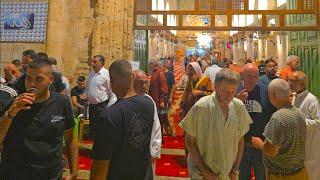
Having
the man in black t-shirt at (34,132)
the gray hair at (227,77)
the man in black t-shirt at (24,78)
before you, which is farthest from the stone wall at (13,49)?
the gray hair at (227,77)

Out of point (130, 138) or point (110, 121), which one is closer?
point (110, 121)

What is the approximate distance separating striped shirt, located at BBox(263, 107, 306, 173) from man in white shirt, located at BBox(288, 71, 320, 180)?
35.6 inches

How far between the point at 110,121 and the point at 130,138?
0.71 ft

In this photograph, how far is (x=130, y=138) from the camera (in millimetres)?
2320

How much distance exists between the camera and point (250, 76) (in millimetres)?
4027

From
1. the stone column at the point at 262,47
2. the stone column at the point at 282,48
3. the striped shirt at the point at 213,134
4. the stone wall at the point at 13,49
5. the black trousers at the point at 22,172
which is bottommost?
the black trousers at the point at 22,172

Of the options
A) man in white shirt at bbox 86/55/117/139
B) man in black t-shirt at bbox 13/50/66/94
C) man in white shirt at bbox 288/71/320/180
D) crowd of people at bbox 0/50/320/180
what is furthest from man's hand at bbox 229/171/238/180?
man in white shirt at bbox 86/55/117/139

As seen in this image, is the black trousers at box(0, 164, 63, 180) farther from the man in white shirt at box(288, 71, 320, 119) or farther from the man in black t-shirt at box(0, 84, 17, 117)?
the man in white shirt at box(288, 71, 320, 119)

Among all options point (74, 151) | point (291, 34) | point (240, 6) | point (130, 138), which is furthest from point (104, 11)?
point (130, 138)

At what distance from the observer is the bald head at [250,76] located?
401 cm

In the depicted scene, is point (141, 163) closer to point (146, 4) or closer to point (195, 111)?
point (195, 111)

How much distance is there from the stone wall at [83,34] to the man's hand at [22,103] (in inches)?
194

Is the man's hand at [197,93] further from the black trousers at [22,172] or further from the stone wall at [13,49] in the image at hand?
the stone wall at [13,49]

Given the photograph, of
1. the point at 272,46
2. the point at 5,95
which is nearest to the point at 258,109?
the point at 5,95
